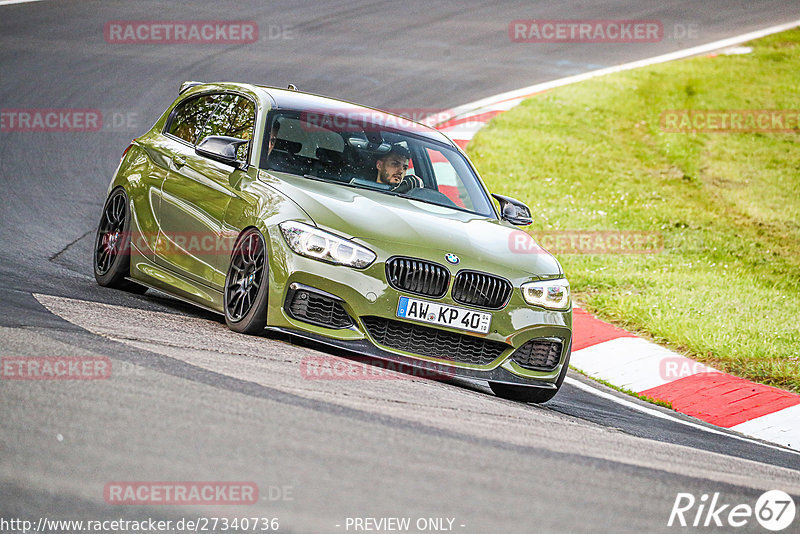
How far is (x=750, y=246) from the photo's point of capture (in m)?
13.3

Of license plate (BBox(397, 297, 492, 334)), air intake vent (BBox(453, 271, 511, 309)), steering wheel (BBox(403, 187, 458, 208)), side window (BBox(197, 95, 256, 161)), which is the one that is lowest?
license plate (BBox(397, 297, 492, 334))

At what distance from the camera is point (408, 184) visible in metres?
8.01

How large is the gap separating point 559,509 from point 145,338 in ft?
9.23

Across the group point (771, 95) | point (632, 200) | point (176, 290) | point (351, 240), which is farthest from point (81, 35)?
point (351, 240)

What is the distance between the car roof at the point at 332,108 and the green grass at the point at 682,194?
9.60 ft

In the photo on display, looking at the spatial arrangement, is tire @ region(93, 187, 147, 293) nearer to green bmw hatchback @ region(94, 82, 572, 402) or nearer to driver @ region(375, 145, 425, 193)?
green bmw hatchback @ region(94, 82, 572, 402)

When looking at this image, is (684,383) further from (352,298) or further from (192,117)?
(192,117)

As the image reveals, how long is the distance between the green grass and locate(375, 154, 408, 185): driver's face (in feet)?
10.5

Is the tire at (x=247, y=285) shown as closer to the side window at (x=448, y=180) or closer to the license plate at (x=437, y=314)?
the license plate at (x=437, y=314)

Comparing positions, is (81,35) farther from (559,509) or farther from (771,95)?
(559,509)

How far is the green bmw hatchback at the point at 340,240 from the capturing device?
657cm

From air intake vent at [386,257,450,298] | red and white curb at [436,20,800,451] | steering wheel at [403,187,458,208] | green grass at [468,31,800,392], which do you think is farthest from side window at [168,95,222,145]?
green grass at [468,31,800,392]

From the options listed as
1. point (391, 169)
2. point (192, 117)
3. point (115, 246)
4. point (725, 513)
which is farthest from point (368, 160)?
point (725, 513)

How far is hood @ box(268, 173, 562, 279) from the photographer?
670cm
